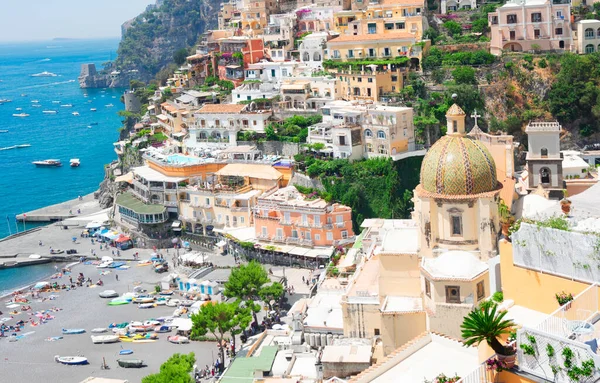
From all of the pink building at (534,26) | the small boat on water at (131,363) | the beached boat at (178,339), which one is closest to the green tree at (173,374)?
the small boat on water at (131,363)

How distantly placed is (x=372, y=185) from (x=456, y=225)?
27.9 meters

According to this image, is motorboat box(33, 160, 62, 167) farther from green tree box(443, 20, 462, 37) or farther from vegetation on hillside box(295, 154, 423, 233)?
green tree box(443, 20, 462, 37)

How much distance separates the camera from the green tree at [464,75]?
6581 centimetres

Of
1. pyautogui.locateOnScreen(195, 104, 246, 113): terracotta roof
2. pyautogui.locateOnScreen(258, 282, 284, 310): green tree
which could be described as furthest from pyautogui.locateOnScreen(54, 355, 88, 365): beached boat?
pyautogui.locateOnScreen(195, 104, 246, 113): terracotta roof

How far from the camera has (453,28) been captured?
243 ft

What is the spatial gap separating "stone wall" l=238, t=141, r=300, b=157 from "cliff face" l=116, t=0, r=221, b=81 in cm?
12032

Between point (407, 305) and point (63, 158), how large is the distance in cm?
8674

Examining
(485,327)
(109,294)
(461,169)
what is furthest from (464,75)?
(485,327)

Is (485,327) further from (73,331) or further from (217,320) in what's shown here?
(73,331)

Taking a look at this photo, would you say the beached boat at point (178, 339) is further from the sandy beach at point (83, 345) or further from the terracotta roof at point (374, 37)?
the terracotta roof at point (374, 37)

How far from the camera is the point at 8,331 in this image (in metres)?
49.7

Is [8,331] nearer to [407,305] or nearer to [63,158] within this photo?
[407,305]

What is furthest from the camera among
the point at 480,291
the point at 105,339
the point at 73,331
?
the point at 73,331

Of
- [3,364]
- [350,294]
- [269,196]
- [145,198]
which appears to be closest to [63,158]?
[145,198]
